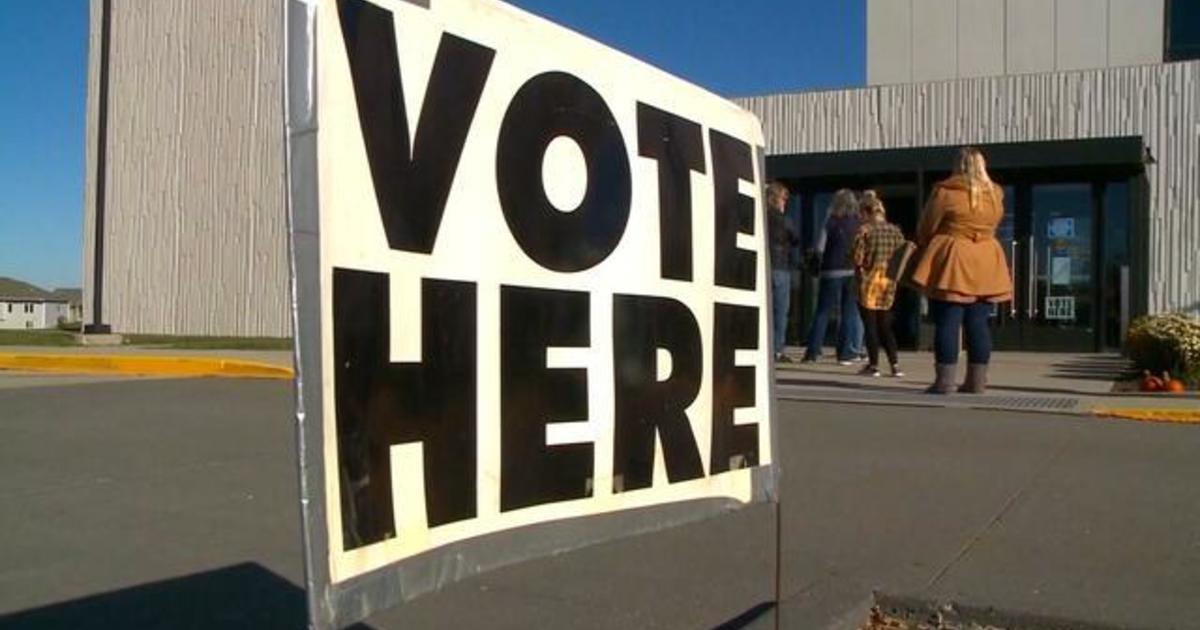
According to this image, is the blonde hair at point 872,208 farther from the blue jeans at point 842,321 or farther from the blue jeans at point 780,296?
the blue jeans at point 780,296

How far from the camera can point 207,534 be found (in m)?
A: 5.37

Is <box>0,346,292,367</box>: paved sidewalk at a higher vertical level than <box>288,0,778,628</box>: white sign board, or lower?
lower

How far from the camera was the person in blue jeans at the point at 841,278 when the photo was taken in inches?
487

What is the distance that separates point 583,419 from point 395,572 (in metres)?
0.68

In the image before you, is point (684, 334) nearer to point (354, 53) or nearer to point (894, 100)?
point (354, 53)

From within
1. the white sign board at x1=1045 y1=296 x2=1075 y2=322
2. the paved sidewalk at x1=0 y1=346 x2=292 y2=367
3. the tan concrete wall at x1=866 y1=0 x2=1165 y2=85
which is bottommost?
the paved sidewalk at x1=0 y1=346 x2=292 y2=367

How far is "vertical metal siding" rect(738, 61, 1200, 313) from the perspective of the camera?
15977 millimetres

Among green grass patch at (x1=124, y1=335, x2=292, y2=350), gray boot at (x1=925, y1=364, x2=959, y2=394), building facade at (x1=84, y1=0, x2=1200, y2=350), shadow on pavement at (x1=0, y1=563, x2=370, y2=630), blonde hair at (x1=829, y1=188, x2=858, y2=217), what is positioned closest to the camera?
shadow on pavement at (x1=0, y1=563, x2=370, y2=630)

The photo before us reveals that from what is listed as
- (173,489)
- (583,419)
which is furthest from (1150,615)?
(173,489)

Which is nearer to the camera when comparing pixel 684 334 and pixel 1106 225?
pixel 684 334

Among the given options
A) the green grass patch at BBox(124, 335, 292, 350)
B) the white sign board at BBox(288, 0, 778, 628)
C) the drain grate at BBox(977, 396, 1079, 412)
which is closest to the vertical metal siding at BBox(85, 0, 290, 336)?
the green grass patch at BBox(124, 335, 292, 350)

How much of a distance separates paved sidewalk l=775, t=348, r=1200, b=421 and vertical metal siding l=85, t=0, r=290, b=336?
14.3 metres

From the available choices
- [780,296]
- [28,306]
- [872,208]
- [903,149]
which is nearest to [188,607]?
[872,208]

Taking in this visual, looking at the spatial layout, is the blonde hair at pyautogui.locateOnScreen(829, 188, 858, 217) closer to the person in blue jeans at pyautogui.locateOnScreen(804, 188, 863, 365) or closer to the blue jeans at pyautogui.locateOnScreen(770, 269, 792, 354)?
the person in blue jeans at pyautogui.locateOnScreen(804, 188, 863, 365)
